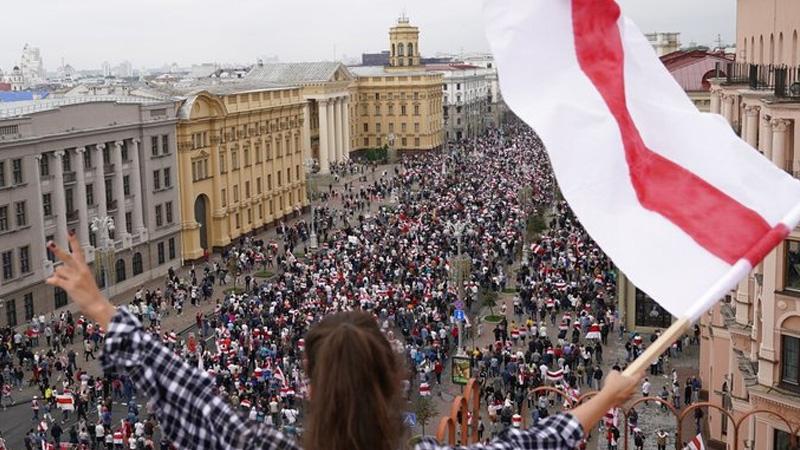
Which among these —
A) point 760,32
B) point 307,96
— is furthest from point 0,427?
point 307,96

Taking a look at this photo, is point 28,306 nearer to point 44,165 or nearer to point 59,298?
point 59,298

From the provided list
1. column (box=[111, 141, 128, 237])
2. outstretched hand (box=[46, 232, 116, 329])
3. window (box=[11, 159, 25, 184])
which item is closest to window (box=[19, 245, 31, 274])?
window (box=[11, 159, 25, 184])

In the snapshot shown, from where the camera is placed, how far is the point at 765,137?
21.3 m

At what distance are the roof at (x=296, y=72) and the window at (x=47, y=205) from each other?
51.7 m

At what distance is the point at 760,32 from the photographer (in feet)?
88.0

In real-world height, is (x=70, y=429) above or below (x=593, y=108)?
below

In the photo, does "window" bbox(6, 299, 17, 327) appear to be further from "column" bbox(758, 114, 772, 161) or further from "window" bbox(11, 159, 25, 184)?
"column" bbox(758, 114, 772, 161)

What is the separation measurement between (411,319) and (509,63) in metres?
30.6

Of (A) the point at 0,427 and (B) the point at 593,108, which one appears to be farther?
(A) the point at 0,427

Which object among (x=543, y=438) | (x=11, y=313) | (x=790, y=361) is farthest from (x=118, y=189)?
(x=543, y=438)

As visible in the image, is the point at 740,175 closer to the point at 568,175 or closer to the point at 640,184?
the point at 640,184

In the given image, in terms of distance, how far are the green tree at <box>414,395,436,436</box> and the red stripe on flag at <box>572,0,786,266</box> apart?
62.6 ft

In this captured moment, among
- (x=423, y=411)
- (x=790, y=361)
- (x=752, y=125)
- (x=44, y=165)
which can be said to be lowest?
(x=423, y=411)

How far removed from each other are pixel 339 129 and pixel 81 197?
2075 inches
